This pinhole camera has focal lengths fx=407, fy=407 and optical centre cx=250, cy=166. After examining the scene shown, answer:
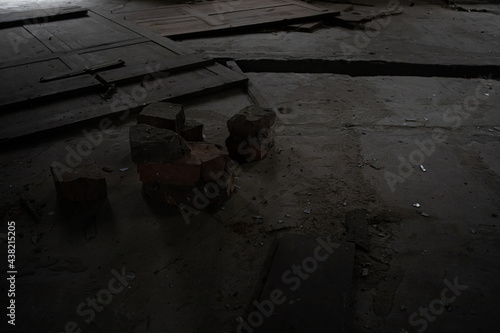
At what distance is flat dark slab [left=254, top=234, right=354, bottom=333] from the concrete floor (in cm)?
8

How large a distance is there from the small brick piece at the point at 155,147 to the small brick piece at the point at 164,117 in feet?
1.07

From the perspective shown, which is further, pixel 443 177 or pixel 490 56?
pixel 490 56

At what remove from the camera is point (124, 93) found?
384cm

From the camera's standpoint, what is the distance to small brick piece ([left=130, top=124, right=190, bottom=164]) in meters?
2.38

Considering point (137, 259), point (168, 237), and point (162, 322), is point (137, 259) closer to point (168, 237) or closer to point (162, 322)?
point (168, 237)

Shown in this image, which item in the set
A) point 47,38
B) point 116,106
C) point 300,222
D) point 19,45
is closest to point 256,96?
point 116,106

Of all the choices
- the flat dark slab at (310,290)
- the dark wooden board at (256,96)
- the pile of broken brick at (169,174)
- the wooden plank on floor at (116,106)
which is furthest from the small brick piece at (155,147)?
the dark wooden board at (256,96)

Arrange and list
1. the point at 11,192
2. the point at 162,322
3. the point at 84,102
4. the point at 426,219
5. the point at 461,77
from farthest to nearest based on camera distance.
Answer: the point at 461,77, the point at 84,102, the point at 11,192, the point at 426,219, the point at 162,322

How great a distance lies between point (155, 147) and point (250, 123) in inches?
29.9

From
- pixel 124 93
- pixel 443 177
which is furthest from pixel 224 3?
pixel 443 177

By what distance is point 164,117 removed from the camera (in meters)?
2.79

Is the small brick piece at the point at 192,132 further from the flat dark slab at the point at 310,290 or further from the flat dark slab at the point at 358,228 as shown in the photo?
the flat dark slab at the point at 358,228

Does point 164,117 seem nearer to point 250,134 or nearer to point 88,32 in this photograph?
point 250,134

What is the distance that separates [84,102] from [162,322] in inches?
100
